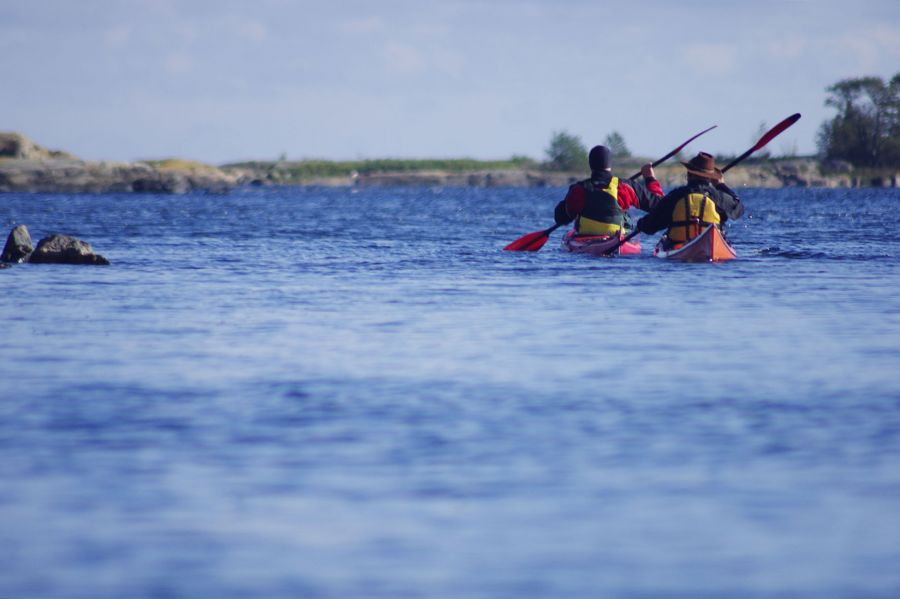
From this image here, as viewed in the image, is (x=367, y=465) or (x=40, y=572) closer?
(x=40, y=572)

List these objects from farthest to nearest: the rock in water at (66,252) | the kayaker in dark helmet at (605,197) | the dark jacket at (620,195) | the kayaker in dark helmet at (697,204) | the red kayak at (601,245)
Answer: the rock in water at (66,252), the red kayak at (601,245), the kayaker in dark helmet at (605,197), the dark jacket at (620,195), the kayaker in dark helmet at (697,204)

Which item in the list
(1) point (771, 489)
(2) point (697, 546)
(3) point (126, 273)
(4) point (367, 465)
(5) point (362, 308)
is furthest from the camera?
(3) point (126, 273)

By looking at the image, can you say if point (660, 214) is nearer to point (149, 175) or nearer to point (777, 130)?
point (777, 130)

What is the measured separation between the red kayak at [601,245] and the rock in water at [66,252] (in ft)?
28.6

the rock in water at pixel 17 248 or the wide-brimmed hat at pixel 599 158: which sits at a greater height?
the wide-brimmed hat at pixel 599 158

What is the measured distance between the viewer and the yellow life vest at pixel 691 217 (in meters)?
20.1

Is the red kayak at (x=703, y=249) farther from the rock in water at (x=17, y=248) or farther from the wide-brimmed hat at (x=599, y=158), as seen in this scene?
the rock in water at (x=17, y=248)

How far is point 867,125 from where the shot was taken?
15188 centimetres

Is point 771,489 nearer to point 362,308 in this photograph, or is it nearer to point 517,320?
point 517,320

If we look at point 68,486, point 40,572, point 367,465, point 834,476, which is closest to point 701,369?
point 834,476

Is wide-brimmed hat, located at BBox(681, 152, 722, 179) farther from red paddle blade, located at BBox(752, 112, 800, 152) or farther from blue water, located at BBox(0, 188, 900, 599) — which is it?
blue water, located at BBox(0, 188, 900, 599)

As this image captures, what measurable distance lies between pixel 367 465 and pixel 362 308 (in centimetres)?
783

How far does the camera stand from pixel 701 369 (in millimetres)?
9953

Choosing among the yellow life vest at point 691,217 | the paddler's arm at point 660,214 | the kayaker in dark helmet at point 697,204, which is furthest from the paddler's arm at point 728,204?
the paddler's arm at point 660,214
